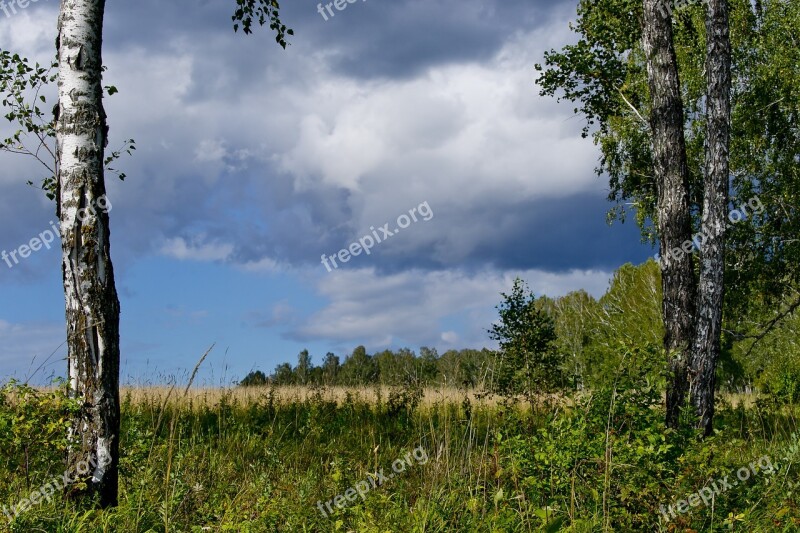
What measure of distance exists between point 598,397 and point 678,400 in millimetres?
3608

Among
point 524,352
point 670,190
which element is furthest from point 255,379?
point 670,190

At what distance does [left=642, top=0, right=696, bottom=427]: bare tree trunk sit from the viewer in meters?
9.45

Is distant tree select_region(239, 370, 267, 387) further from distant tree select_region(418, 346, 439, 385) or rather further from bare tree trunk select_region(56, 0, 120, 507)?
bare tree trunk select_region(56, 0, 120, 507)

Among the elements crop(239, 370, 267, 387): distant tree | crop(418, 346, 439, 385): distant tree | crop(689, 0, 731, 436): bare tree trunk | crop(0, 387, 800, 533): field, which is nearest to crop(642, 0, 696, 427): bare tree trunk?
crop(689, 0, 731, 436): bare tree trunk

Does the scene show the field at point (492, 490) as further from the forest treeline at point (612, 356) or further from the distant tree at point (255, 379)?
the distant tree at point (255, 379)

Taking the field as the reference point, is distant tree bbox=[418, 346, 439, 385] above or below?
above

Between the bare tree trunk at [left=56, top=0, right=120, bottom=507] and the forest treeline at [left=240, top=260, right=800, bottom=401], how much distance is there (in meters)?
3.12

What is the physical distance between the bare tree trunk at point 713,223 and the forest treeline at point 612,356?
1286 mm

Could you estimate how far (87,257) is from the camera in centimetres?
628

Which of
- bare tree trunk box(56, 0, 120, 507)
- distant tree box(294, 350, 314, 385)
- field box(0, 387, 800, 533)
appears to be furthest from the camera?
distant tree box(294, 350, 314, 385)

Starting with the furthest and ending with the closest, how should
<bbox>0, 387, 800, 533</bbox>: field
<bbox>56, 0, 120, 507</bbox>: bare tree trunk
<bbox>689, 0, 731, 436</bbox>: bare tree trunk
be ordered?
<bbox>689, 0, 731, 436</bbox>: bare tree trunk < <bbox>56, 0, 120, 507</bbox>: bare tree trunk < <bbox>0, 387, 800, 533</bbox>: field

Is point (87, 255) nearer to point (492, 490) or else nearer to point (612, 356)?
point (492, 490)

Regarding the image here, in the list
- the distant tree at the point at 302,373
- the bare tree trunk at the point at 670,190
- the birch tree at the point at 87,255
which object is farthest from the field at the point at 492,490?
the distant tree at the point at 302,373

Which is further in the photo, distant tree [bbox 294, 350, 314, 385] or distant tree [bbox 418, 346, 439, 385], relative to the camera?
distant tree [bbox 294, 350, 314, 385]
